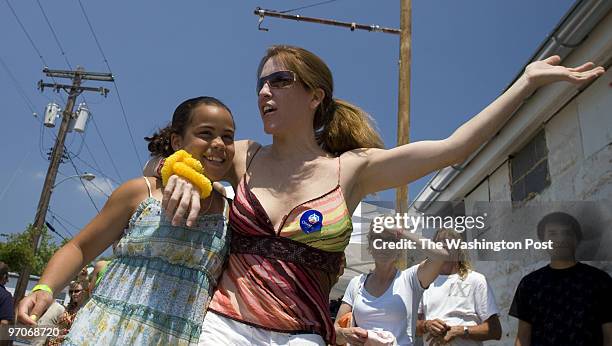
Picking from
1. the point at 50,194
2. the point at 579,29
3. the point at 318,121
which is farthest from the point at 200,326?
the point at 50,194

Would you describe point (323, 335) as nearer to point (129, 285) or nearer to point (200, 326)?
point (200, 326)

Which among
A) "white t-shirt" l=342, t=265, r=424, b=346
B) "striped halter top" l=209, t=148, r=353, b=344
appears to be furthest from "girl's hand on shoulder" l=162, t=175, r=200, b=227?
"white t-shirt" l=342, t=265, r=424, b=346

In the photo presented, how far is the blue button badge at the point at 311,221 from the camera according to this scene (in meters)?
1.90

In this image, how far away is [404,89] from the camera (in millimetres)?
6117

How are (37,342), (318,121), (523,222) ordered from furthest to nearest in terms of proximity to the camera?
(523,222)
(37,342)
(318,121)

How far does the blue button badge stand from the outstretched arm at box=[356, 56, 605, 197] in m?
0.32

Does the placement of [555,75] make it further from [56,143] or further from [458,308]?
[56,143]

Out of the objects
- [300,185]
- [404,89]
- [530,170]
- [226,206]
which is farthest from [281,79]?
[530,170]

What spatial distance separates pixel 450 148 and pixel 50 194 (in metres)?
21.3

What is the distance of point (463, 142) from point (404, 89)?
13.9 ft

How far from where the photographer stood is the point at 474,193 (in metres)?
A: 8.16

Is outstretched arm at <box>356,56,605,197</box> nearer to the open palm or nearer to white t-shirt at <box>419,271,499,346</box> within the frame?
the open palm

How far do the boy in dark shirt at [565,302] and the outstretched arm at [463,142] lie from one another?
218cm

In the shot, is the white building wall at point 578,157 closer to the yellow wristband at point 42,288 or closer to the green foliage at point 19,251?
the yellow wristband at point 42,288
